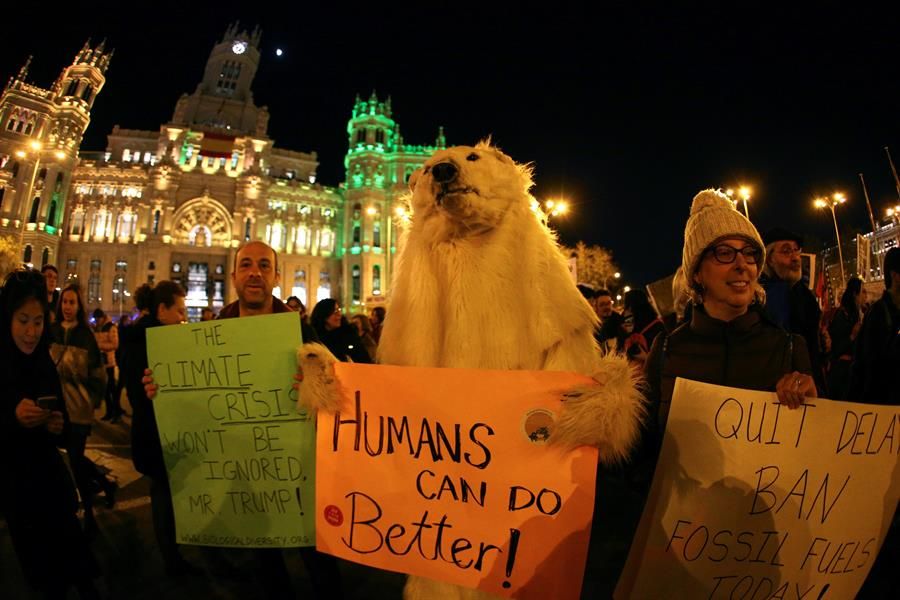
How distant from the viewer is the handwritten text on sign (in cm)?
160

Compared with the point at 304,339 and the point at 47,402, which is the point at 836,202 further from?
the point at 47,402

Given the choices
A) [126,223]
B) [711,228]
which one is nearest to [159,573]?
[711,228]

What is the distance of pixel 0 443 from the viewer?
7.71 feet

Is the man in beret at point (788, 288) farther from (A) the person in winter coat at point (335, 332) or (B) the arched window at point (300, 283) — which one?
(B) the arched window at point (300, 283)

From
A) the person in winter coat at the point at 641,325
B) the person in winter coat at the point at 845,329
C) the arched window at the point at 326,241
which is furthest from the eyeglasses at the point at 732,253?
the arched window at the point at 326,241

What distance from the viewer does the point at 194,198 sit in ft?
159

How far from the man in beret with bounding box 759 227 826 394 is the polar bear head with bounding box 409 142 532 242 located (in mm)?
2545

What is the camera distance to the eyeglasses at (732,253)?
6.35 feet

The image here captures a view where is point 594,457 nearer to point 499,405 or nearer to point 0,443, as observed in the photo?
point 499,405

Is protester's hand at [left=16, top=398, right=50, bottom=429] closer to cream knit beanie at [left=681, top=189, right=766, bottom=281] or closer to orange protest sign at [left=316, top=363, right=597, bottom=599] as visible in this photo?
orange protest sign at [left=316, top=363, right=597, bottom=599]

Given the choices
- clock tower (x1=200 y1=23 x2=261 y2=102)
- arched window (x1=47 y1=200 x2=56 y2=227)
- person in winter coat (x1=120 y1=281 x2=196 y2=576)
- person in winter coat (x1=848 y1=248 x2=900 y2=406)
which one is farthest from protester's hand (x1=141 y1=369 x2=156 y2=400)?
→ clock tower (x1=200 y1=23 x2=261 y2=102)

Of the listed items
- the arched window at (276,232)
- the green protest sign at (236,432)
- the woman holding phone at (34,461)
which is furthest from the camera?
the arched window at (276,232)

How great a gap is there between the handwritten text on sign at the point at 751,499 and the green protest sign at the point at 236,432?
1.57 m

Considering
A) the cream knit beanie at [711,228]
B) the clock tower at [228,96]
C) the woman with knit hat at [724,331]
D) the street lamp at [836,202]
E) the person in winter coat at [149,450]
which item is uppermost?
the clock tower at [228,96]
